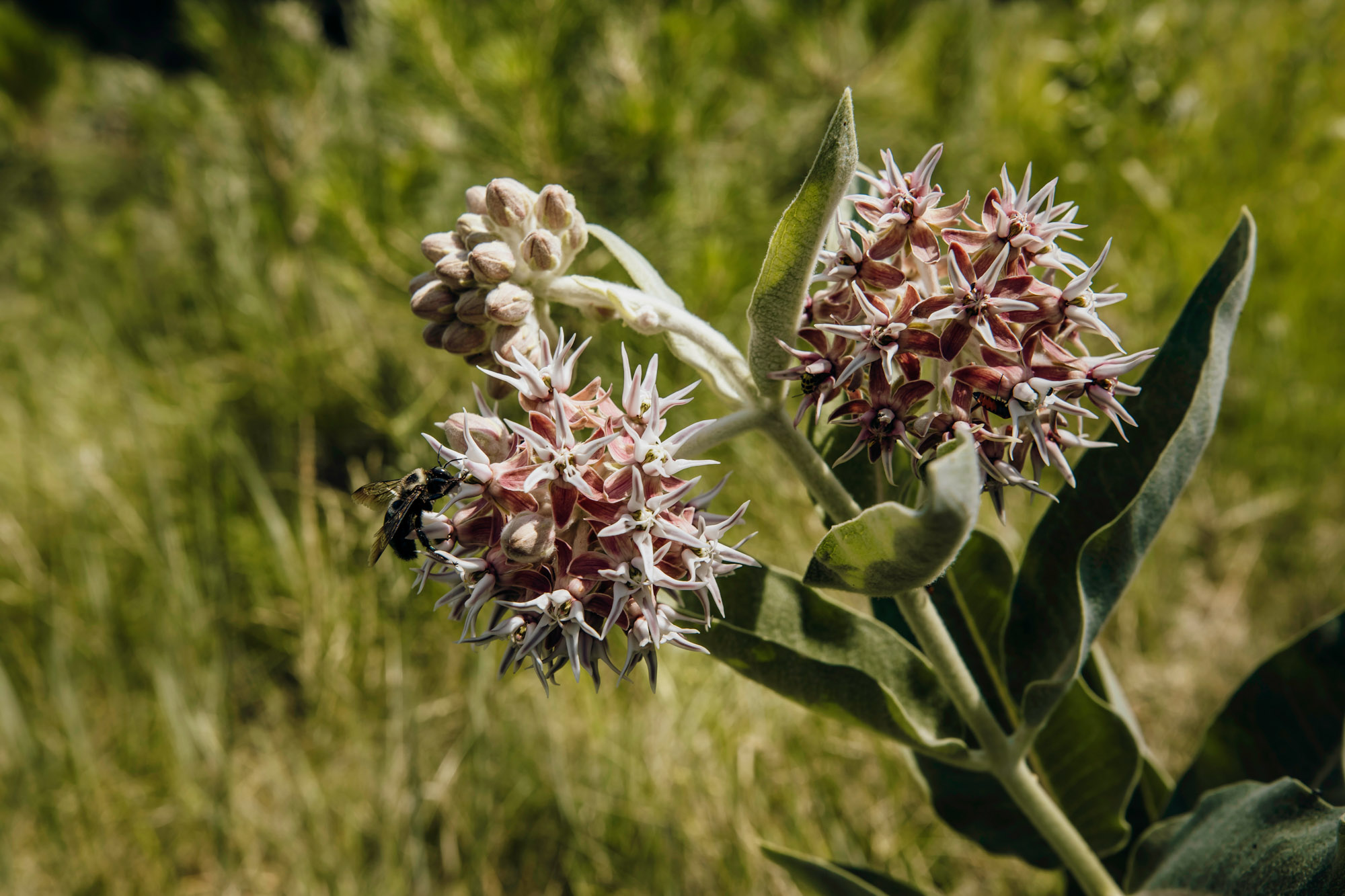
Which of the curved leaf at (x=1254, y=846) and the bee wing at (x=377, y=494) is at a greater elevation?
the bee wing at (x=377, y=494)

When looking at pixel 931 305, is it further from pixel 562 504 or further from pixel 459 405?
pixel 459 405

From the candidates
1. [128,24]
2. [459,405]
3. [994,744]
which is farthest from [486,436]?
[128,24]

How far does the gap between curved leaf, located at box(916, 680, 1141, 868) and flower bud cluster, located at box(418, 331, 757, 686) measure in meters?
0.55

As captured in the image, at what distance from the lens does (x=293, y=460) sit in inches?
111

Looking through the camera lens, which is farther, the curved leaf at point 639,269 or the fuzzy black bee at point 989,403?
the curved leaf at point 639,269

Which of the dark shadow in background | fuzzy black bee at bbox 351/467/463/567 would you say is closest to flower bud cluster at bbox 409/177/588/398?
fuzzy black bee at bbox 351/467/463/567

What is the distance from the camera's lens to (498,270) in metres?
0.86

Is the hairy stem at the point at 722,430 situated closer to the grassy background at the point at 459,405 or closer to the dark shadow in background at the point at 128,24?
the grassy background at the point at 459,405

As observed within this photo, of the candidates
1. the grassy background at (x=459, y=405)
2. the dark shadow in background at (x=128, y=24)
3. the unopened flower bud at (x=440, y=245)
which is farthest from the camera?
the dark shadow in background at (x=128, y=24)

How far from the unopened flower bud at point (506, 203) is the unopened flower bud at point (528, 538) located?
0.32m

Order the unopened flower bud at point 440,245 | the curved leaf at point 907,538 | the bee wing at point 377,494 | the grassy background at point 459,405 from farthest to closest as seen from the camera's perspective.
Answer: the grassy background at point 459,405 → the bee wing at point 377,494 → the unopened flower bud at point 440,245 → the curved leaf at point 907,538

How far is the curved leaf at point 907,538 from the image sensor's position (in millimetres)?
607

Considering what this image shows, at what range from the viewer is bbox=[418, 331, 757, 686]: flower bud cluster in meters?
0.77

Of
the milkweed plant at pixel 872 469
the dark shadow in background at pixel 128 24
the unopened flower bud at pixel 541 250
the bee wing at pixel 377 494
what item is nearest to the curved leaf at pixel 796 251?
the milkweed plant at pixel 872 469
